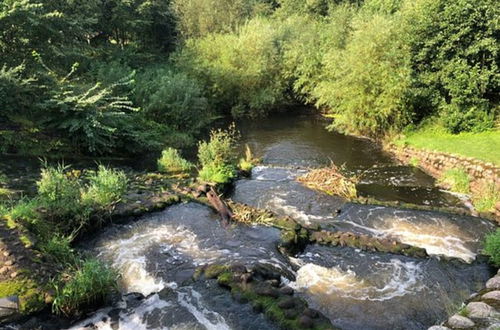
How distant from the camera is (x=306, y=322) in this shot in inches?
256

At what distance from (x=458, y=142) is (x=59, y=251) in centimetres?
1557

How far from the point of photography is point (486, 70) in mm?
17453

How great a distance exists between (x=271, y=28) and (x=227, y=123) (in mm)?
8903

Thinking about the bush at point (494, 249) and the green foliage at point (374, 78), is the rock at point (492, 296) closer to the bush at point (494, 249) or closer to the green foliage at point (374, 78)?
the bush at point (494, 249)

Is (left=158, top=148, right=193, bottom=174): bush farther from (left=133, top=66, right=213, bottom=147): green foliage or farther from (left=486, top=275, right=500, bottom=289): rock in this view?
(left=486, top=275, right=500, bottom=289): rock

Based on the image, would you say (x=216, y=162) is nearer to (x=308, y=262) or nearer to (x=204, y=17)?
(x=308, y=262)

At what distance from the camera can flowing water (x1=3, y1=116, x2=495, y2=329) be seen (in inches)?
283

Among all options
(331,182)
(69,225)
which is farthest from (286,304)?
(331,182)

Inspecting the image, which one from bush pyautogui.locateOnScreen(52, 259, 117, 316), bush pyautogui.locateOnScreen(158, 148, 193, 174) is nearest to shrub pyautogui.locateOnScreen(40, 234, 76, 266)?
bush pyautogui.locateOnScreen(52, 259, 117, 316)

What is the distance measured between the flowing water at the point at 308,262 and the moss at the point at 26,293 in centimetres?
84

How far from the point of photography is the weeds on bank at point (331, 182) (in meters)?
13.5

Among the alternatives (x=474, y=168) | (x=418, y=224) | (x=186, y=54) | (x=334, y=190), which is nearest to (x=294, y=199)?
(x=334, y=190)

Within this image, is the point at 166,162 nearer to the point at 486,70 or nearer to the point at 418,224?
the point at 418,224

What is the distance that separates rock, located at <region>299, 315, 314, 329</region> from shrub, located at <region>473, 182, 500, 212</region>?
8.34 meters
